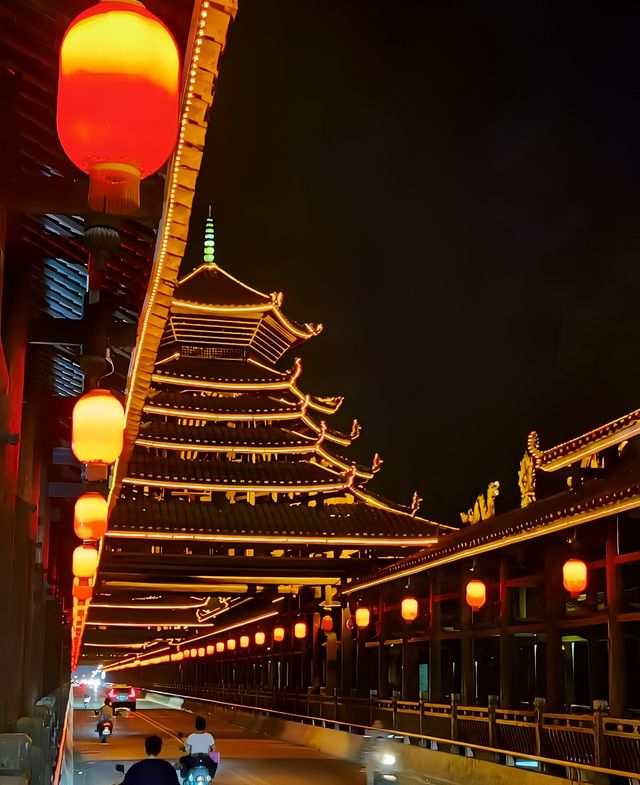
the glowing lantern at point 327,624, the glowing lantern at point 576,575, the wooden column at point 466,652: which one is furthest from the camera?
the glowing lantern at point 327,624

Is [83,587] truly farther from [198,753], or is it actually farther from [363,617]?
[198,753]

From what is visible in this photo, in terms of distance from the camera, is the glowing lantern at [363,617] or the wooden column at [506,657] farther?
the glowing lantern at [363,617]

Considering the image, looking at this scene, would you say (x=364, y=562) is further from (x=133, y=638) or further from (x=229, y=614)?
(x=133, y=638)

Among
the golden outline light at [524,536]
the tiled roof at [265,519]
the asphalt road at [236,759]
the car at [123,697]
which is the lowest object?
the asphalt road at [236,759]

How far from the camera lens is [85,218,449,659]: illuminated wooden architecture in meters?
36.0

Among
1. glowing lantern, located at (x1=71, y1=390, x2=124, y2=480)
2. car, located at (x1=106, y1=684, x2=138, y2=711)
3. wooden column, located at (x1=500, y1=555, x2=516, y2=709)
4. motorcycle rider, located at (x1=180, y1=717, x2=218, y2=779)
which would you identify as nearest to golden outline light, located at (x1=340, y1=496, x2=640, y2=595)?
wooden column, located at (x1=500, y1=555, x2=516, y2=709)

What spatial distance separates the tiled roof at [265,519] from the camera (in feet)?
115

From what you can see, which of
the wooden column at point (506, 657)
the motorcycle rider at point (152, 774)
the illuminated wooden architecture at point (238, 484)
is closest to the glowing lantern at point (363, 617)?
the illuminated wooden architecture at point (238, 484)

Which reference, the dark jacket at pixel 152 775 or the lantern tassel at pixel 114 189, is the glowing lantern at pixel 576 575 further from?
the lantern tassel at pixel 114 189

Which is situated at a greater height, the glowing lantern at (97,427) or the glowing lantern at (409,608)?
the glowing lantern at (97,427)

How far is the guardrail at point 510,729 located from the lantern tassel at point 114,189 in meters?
13.7

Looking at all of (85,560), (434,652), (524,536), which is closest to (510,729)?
(524,536)

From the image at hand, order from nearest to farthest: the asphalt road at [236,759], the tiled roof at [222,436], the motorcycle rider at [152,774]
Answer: the motorcycle rider at [152,774]
the asphalt road at [236,759]
the tiled roof at [222,436]

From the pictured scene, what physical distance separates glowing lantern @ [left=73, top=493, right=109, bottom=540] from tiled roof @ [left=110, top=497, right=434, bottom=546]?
1587 cm
